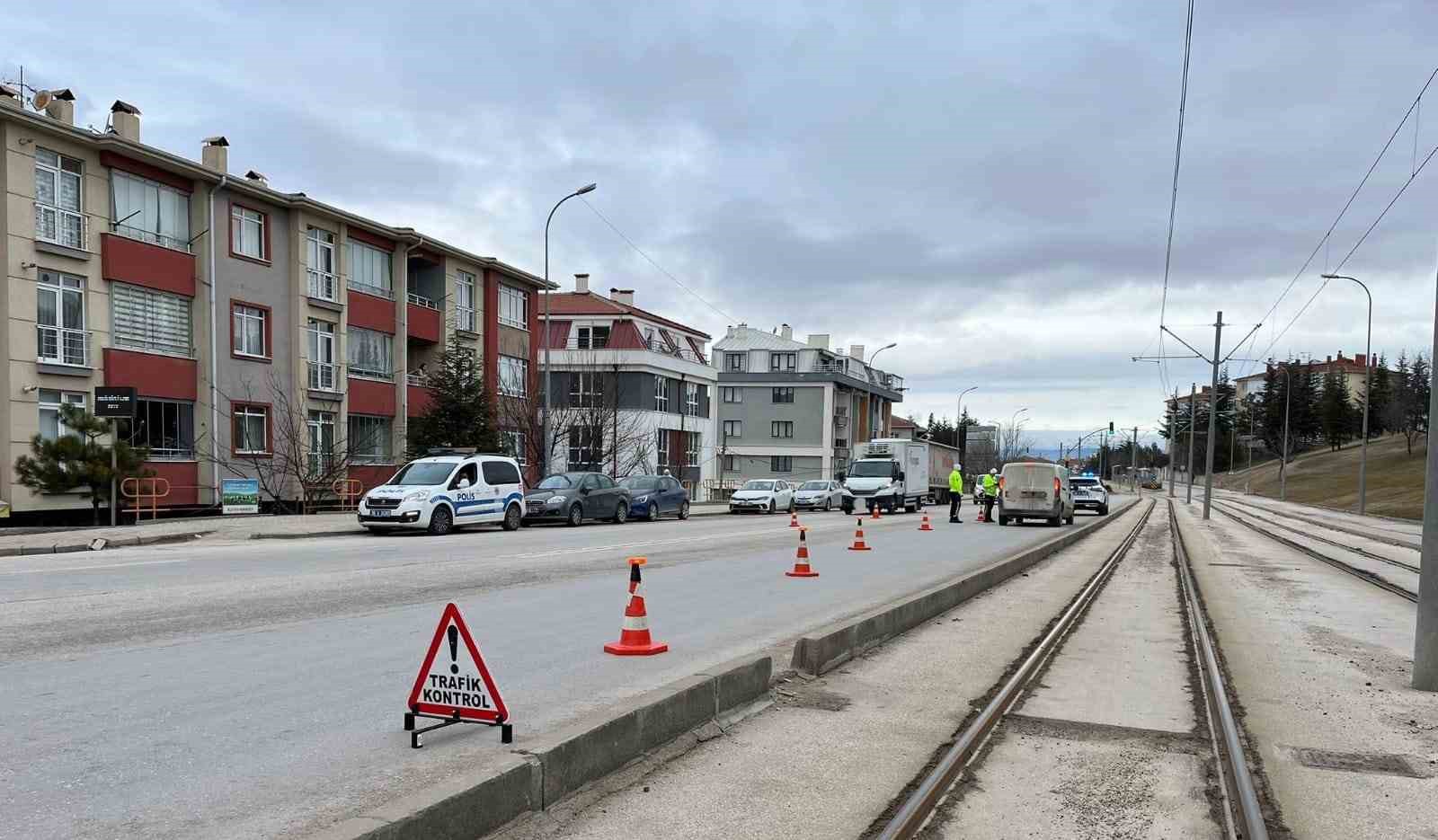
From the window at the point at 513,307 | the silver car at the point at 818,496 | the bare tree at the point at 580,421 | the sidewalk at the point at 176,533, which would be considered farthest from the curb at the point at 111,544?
the silver car at the point at 818,496

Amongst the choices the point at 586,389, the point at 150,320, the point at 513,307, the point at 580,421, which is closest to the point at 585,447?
the point at 580,421

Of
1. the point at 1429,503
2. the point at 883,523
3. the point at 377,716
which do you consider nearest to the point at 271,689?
the point at 377,716

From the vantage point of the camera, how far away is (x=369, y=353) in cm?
3709

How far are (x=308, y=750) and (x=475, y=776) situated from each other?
4.74 feet

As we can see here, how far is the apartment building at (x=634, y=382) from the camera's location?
49688 millimetres

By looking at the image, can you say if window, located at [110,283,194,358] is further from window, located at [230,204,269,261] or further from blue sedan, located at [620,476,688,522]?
blue sedan, located at [620,476,688,522]

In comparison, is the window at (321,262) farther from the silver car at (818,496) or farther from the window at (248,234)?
the silver car at (818,496)

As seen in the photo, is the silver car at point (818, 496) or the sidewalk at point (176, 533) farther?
the silver car at point (818, 496)

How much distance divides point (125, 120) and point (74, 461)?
38.6ft

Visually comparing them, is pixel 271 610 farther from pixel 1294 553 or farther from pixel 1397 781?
pixel 1294 553

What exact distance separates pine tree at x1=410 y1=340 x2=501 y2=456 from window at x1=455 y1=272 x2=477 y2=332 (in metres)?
6.13

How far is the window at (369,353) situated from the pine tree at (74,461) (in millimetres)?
12800

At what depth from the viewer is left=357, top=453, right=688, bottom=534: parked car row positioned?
74.4ft

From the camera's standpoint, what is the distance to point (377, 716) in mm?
6184
